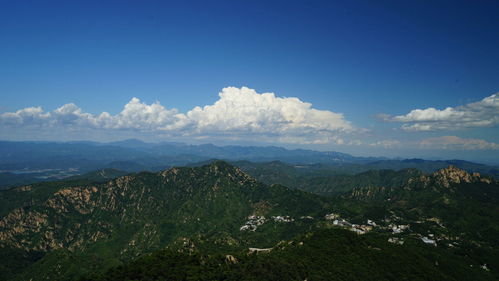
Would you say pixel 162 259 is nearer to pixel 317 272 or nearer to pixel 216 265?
pixel 216 265

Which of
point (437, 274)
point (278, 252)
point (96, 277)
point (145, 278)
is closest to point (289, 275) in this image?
point (278, 252)

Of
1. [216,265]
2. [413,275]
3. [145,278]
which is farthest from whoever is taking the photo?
[413,275]

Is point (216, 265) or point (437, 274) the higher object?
point (216, 265)

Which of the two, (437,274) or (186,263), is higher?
(186,263)

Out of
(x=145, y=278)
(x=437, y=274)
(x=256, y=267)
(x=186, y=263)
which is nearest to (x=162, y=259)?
(x=186, y=263)

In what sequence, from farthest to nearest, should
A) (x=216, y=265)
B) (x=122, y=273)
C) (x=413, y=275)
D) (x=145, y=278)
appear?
(x=413, y=275)
(x=216, y=265)
(x=122, y=273)
(x=145, y=278)

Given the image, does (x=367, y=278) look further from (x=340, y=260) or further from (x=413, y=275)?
(x=413, y=275)

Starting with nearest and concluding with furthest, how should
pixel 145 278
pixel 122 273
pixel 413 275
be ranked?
pixel 145 278 → pixel 122 273 → pixel 413 275

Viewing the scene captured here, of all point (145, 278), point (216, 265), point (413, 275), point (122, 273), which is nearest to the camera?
point (145, 278)

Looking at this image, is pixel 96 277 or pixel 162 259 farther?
pixel 162 259

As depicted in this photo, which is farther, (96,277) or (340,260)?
(340,260)
